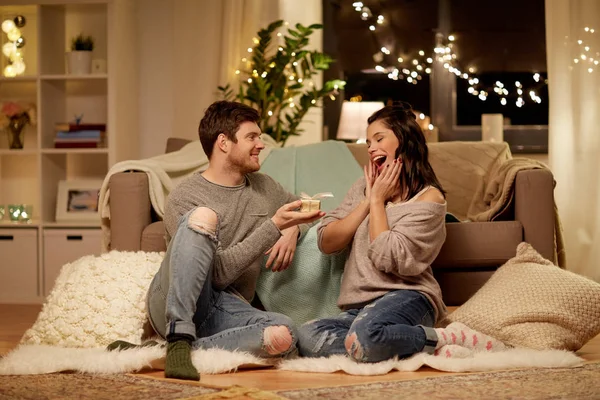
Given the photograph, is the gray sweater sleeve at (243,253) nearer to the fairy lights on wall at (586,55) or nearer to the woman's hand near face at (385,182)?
the woman's hand near face at (385,182)

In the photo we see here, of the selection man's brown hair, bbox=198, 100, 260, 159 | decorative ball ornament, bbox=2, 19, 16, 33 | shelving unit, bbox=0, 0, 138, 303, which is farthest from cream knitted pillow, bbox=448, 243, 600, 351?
decorative ball ornament, bbox=2, 19, 16, 33

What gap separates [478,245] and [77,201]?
8.42 ft

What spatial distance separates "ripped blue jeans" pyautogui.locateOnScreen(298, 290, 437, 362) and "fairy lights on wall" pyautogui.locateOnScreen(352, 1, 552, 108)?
3262mm

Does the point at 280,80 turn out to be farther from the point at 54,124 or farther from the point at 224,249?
the point at 224,249

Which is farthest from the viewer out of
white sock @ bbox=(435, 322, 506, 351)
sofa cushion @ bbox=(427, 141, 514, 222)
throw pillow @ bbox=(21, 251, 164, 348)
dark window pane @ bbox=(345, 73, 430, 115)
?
dark window pane @ bbox=(345, 73, 430, 115)

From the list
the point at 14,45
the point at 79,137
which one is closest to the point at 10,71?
the point at 14,45

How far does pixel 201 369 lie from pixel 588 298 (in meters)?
1.34

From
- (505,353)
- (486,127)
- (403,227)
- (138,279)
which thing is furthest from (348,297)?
(486,127)

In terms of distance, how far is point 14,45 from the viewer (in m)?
5.71

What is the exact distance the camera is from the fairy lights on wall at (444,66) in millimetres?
Result: 6070

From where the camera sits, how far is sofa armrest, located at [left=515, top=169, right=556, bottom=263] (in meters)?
3.92

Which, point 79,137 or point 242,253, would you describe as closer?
point 242,253

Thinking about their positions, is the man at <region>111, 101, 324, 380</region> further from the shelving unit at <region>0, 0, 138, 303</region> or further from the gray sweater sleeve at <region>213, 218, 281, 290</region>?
the shelving unit at <region>0, 0, 138, 303</region>

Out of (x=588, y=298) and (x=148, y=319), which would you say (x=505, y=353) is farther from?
(x=148, y=319)
